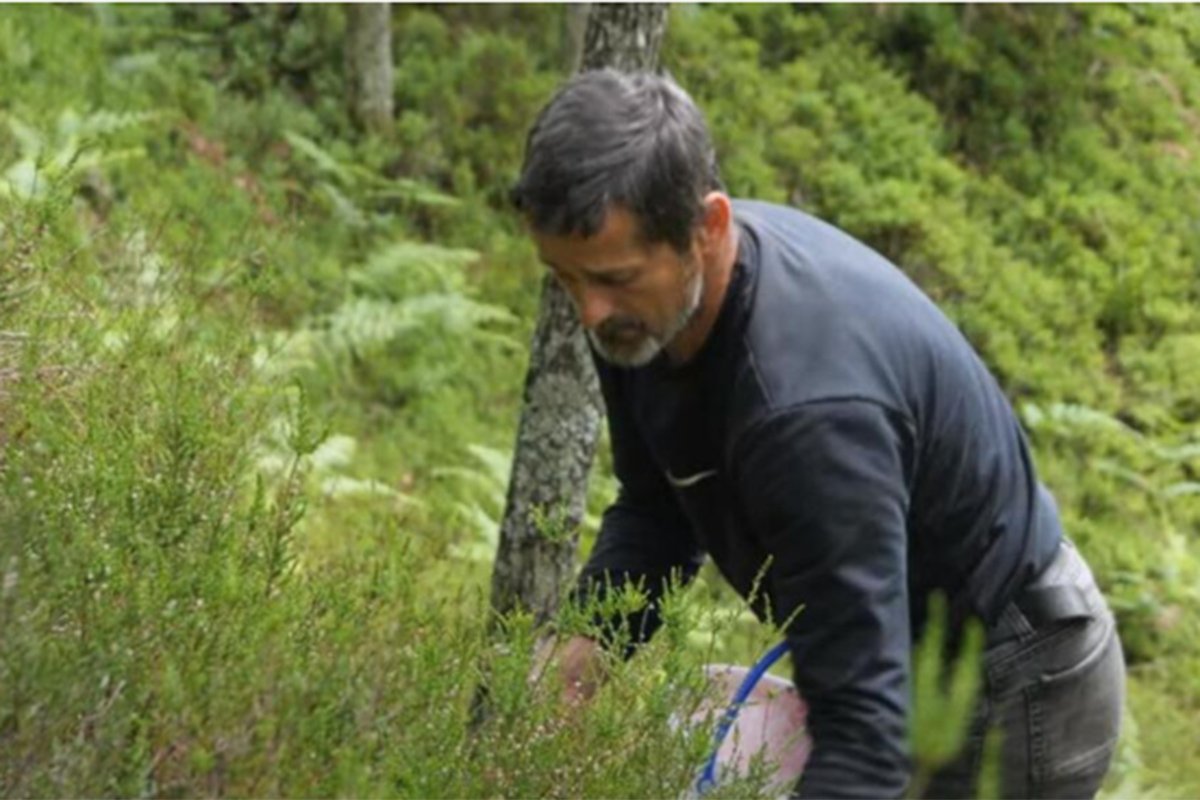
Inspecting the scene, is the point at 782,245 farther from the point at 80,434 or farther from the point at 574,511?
the point at 574,511

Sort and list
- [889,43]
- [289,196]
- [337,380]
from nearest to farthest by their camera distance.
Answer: [337,380] → [289,196] → [889,43]

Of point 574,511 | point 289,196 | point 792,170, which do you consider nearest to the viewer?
point 574,511

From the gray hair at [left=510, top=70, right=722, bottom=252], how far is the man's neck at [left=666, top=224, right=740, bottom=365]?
3.5 inches

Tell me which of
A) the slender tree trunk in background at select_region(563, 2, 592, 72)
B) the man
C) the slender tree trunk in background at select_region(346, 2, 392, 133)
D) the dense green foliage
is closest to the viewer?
the dense green foliage

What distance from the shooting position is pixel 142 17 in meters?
10.8

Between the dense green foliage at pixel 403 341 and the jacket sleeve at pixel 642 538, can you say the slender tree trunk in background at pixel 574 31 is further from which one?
the jacket sleeve at pixel 642 538

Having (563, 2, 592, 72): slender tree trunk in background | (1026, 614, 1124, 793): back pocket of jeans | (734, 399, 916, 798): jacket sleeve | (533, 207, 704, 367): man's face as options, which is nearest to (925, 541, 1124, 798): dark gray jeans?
(1026, 614, 1124, 793): back pocket of jeans

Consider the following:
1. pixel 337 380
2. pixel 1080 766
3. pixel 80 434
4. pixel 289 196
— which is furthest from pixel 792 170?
pixel 80 434

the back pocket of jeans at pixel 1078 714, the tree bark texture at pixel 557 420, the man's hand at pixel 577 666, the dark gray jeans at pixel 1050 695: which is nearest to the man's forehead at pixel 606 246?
the man's hand at pixel 577 666

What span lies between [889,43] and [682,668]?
1215 centimetres

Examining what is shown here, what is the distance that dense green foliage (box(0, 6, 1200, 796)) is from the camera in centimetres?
201

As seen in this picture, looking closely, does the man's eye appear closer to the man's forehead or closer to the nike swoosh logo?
the man's forehead

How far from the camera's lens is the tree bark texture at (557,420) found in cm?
496

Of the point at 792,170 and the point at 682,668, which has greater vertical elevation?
the point at 682,668
